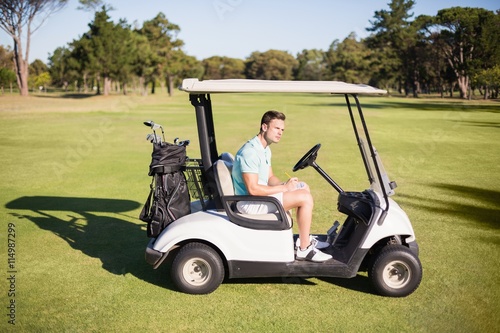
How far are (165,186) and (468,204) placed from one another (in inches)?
211

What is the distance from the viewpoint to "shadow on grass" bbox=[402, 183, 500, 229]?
6.99 metres

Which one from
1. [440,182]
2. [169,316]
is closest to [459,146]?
[440,182]

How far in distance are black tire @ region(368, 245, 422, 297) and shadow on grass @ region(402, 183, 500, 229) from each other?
2.90 metres

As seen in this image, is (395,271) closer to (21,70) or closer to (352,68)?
(21,70)

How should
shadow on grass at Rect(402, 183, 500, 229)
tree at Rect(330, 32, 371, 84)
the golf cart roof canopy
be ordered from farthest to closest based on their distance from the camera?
1. tree at Rect(330, 32, 371, 84)
2. shadow on grass at Rect(402, 183, 500, 229)
3. the golf cart roof canopy

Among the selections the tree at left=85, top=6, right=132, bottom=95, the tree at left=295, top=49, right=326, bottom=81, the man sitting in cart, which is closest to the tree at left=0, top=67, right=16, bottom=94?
the tree at left=85, top=6, right=132, bottom=95

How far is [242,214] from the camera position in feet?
14.3

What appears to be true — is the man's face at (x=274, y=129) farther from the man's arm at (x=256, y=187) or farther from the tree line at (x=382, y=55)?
the tree line at (x=382, y=55)

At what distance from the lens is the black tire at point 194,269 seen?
4312 mm

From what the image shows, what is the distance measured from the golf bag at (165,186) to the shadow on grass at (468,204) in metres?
4.35

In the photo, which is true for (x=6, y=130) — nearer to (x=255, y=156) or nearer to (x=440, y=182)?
(x=440, y=182)

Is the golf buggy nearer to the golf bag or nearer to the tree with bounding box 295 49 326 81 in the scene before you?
the golf bag

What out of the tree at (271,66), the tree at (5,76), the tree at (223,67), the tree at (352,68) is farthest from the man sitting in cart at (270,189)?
the tree at (223,67)

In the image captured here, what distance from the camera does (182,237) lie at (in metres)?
4.34
